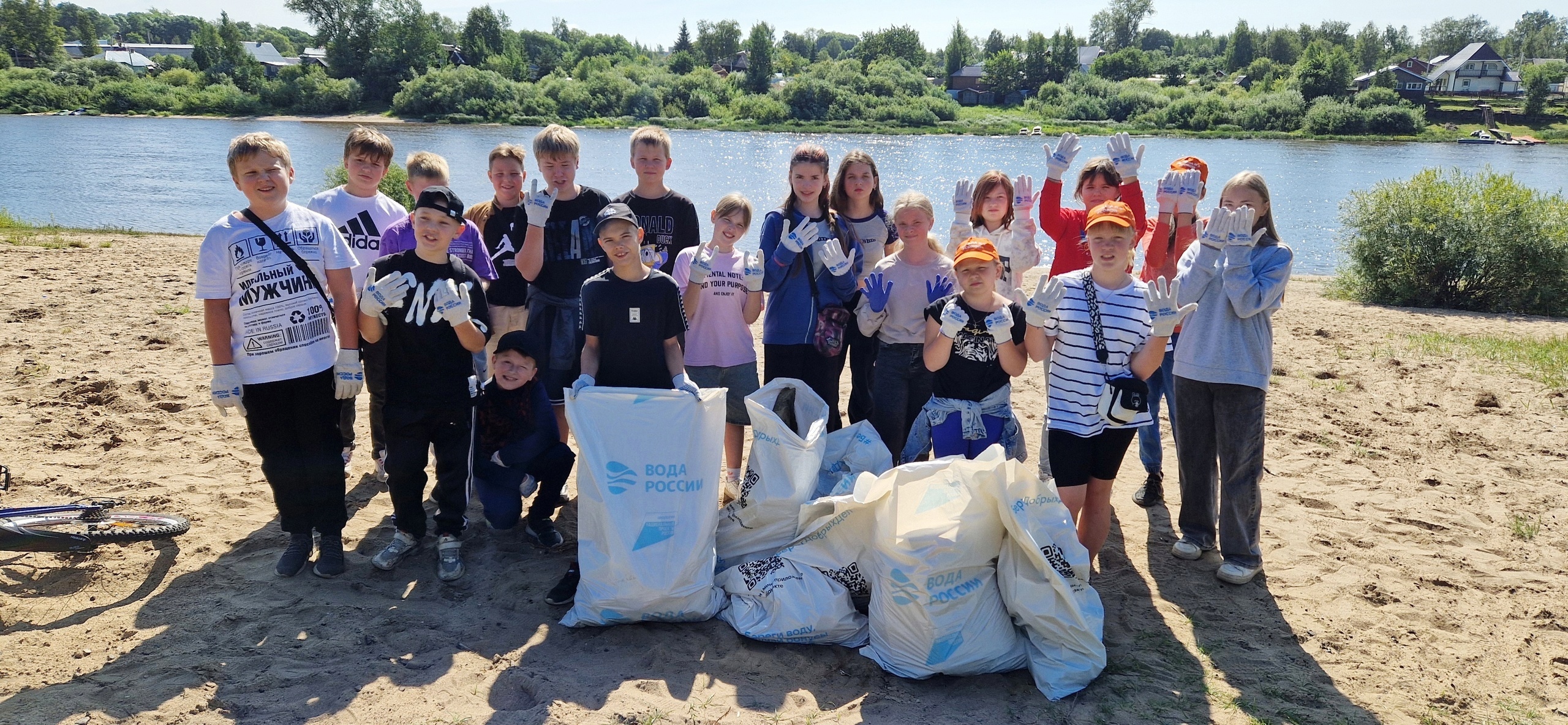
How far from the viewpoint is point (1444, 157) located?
35.0 m

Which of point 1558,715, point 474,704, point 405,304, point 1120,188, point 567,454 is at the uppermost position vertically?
point 1120,188

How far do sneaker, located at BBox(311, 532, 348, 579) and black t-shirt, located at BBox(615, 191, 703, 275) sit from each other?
1.84m

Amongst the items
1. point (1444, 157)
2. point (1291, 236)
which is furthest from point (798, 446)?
point (1444, 157)

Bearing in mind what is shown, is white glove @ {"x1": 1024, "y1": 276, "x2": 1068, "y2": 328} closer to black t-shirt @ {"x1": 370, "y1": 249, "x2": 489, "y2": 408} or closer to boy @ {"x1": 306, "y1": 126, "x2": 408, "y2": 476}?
black t-shirt @ {"x1": 370, "y1": 249, "x2": 489, "y2": 408}

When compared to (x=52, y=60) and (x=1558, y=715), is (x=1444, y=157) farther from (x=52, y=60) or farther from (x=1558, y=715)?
(x=52, y=60)

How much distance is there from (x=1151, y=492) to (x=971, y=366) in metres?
1.69

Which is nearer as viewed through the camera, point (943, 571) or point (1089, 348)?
point (943, 571)

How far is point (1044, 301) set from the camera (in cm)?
331

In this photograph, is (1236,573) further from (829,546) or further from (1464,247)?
(1464,247)

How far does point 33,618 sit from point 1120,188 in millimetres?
4947

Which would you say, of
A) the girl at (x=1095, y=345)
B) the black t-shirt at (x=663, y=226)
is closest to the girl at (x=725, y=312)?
the black t-shirt at (x=663, y=226)

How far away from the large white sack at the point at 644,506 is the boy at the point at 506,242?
46.7 inches

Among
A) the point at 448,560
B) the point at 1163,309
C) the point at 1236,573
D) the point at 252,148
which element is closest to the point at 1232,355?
the point at 1163,309

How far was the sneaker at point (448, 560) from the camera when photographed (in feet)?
12.1
